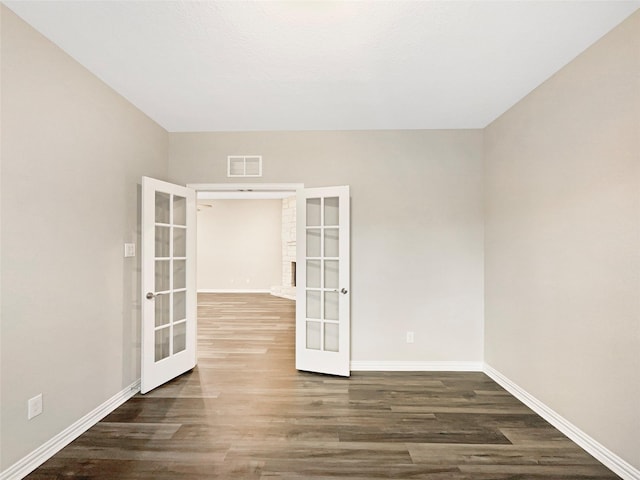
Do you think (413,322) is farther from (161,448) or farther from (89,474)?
(89,474)

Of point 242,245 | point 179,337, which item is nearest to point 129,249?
point 179,337

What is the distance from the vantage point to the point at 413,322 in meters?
3.56

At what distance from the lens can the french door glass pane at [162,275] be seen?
3.23m

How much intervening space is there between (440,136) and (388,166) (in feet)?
2.21

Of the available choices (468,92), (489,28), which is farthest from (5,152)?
(468,92)

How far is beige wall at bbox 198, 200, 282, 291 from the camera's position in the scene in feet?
30.7

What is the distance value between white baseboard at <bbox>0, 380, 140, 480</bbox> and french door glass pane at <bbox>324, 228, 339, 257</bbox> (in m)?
2.30

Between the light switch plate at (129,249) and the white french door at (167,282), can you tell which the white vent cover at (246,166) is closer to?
the white french door at (167,282)

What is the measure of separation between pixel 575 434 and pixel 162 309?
366 cm

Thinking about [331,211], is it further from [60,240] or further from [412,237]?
[60,240]

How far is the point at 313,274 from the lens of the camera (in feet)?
11.8

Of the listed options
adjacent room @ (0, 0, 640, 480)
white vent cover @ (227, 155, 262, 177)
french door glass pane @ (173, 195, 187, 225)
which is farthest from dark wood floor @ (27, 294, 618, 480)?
white vent cover @ (227, 155, 262, 177)

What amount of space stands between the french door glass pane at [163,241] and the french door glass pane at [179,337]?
2.67 feet

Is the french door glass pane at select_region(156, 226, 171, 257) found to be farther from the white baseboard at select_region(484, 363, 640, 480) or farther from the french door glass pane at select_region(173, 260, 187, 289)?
the white baseboard at select_region(484, 363, 640, 480)
